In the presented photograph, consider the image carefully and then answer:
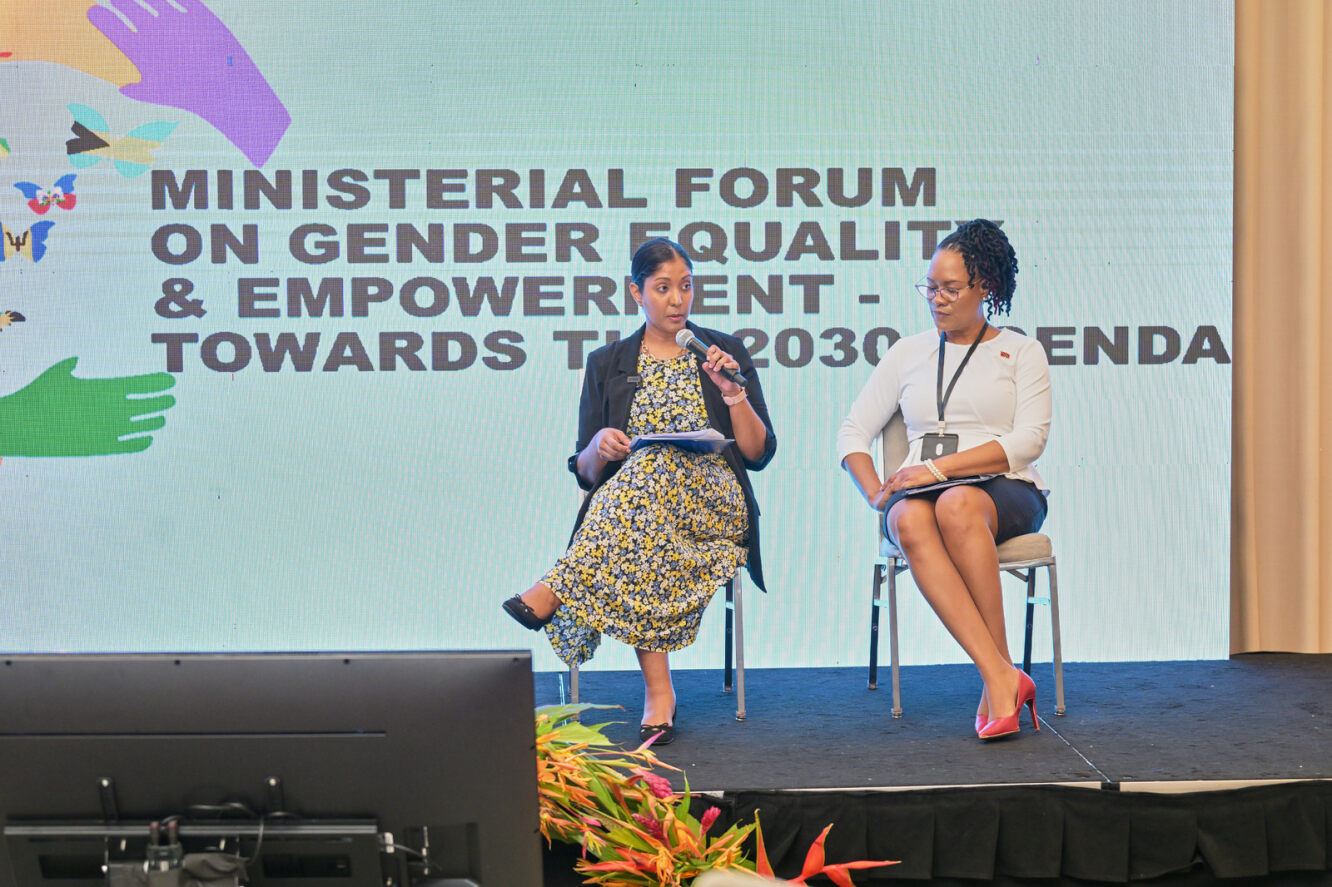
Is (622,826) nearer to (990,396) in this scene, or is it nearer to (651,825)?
(651,825)

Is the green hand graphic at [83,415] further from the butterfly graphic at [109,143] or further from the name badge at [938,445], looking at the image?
the name badge at [938,445]

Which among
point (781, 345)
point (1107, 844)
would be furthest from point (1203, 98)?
point (1107, 844)

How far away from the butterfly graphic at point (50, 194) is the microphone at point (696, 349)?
2.02 m

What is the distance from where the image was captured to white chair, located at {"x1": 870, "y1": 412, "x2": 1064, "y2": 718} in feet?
9.91

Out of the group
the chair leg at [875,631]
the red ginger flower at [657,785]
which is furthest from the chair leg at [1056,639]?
the red ginger flower at [657,785]

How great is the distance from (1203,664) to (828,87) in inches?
82.8

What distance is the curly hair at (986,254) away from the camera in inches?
121

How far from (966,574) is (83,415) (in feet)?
8.91

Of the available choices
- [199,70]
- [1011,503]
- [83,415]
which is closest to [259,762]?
[1011,503]

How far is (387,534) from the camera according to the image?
12.7ft

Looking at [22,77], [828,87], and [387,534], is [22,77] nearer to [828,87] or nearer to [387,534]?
[387,534]

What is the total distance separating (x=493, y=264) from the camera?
3.80 m

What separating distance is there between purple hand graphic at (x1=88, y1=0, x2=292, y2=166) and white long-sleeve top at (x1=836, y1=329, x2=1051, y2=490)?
209 cm

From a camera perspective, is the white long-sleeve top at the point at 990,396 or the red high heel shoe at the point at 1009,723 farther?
the white long-sleeve top at the point at 990,396
